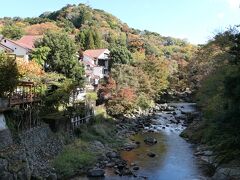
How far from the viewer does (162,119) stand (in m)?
58.1

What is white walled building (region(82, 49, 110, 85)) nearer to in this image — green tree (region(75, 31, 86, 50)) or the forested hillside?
the forested hillside

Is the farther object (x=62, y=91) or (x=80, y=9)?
(x=80, y=9)

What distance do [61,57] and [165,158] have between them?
20441mm

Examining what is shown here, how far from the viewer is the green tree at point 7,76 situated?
24.7 meters

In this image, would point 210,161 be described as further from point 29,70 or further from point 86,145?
point 29,70

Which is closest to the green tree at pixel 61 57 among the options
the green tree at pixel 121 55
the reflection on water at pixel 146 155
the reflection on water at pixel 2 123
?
the reflection on water at pixel 146 155

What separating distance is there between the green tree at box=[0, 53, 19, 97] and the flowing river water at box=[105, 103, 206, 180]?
960 centimetres

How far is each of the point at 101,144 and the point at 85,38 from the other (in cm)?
5510

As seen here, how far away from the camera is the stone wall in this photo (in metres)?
22.1

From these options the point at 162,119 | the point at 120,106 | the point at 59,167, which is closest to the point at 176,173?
the point at 59,167

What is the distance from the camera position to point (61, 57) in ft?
156

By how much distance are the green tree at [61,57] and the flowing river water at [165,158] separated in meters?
11.7

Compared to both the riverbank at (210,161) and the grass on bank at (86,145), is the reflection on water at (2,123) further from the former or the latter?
the riverbank at (210,161)

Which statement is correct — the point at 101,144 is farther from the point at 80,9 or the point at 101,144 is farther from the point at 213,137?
the point at 80,9
